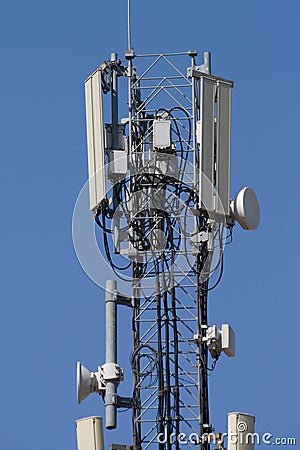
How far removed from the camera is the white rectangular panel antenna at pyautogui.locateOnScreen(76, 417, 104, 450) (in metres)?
50.6

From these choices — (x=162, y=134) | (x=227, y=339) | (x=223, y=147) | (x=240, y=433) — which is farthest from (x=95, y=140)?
(x=240, y=433)

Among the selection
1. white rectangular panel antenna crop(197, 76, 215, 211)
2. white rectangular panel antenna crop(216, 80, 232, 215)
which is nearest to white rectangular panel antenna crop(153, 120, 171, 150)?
white rectangular panel antenna crop(197, 76, 215, 211)

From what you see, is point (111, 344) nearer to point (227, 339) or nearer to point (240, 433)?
point (227, 339)

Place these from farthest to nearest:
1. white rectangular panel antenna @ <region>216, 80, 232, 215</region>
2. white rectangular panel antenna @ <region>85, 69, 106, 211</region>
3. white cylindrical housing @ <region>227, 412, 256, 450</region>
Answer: white rectangular panel antenna @ <region>85, 69, 106, 211</region> → white rectangular panel antenna @ <region>216, 80, 232, 215</region> → white cylindrical housing @ <region>227, 412, 256, 450</region>

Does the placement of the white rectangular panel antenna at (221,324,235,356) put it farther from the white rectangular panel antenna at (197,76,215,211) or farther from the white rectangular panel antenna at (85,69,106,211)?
the white rectangular panel antenna at (85,69,106,211)

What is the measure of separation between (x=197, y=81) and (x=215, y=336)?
19.4ft

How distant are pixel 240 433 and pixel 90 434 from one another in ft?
10.6

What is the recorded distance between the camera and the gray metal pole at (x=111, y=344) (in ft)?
171

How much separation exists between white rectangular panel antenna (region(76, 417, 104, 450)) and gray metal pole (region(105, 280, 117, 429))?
1103mm

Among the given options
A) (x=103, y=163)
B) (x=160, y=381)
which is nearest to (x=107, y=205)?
(x=103, y=163)

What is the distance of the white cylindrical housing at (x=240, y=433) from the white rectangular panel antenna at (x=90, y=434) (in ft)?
9.09

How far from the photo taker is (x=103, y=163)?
53656mm

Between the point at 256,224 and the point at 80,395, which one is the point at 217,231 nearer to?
the point at 256,224

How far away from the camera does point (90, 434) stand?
50.7 metres
